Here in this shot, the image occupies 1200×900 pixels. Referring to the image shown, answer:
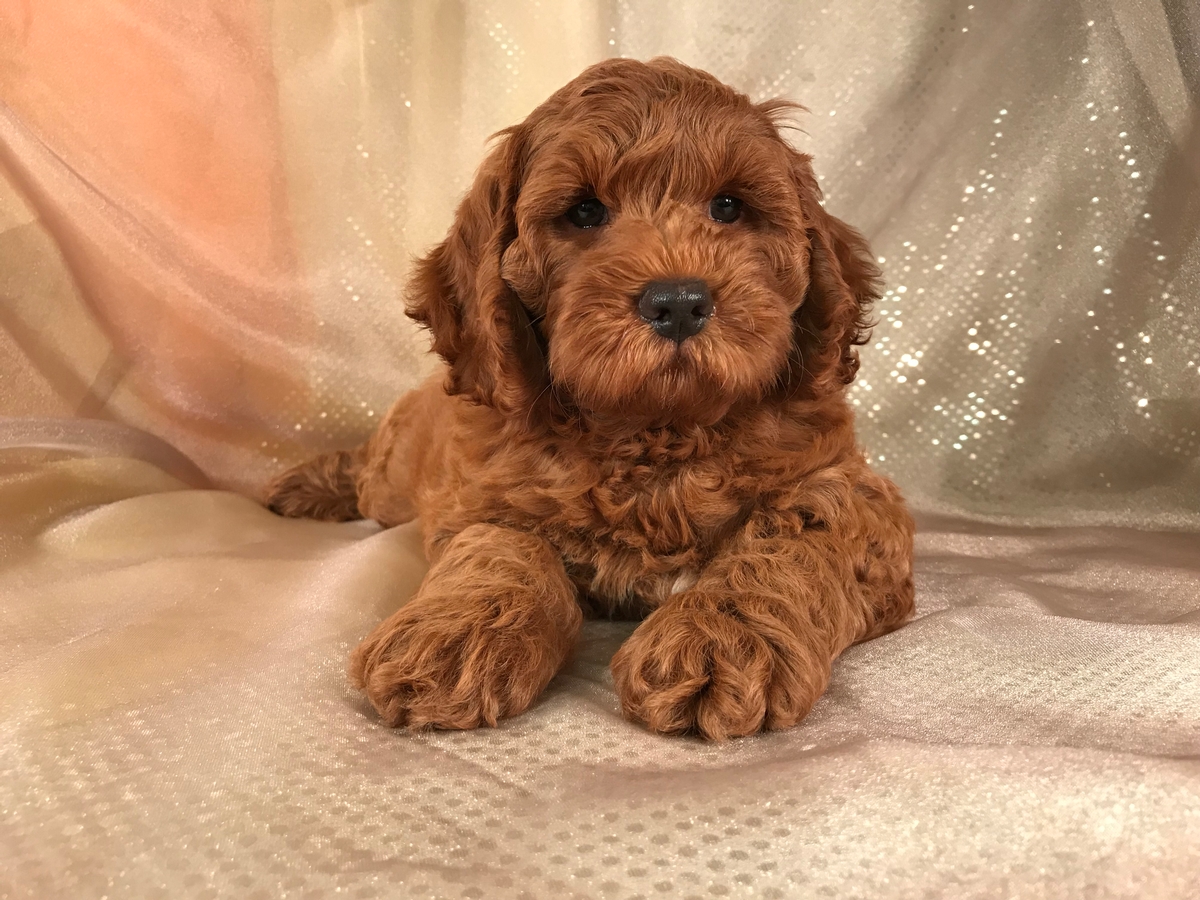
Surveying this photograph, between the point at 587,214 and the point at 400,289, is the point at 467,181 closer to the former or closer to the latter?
the point at 400,289

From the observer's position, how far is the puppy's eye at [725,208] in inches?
83.0

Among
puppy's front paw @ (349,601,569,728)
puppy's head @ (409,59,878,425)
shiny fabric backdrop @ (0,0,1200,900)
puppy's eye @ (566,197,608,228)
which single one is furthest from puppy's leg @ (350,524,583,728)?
puppy's eye @ (566,197,608,228)

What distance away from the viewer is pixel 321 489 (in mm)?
3422

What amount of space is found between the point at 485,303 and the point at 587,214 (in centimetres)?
25

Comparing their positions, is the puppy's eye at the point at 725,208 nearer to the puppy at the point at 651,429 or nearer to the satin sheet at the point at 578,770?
the puppy at the point at 651,429

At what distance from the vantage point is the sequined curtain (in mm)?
3191

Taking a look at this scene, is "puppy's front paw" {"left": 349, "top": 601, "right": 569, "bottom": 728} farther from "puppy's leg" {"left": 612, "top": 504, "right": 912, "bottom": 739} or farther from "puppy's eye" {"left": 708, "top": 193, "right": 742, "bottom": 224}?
"puppy's eye" {"left": 708, "top": 193, "right": 742, "bottom": 224}

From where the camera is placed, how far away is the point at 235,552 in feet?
8.96

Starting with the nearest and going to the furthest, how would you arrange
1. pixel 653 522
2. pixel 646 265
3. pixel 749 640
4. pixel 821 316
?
pixel 749 640
pixel 646 265
pixel 653 522
pixel 821 316

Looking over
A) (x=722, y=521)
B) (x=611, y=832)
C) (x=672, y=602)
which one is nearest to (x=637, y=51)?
(x=722, y=521)

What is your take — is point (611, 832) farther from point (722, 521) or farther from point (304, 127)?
point (304, 127)

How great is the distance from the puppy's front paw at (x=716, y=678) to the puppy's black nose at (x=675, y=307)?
17.8 inches

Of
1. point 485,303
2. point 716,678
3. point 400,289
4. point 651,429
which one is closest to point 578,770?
point 716,678

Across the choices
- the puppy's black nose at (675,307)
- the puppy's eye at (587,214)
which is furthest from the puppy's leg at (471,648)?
the puppy's eye at (587,214)
